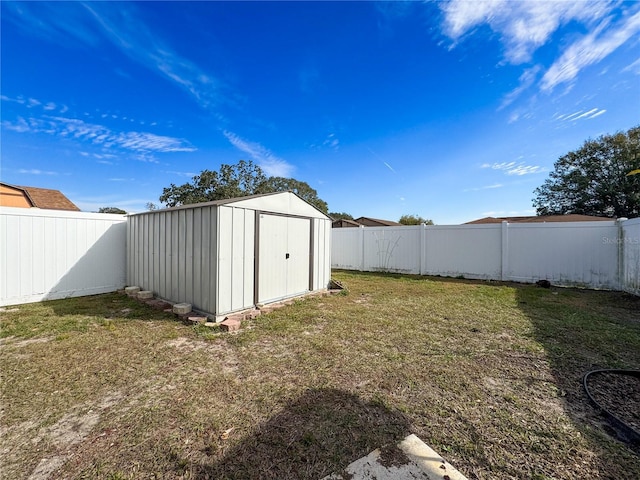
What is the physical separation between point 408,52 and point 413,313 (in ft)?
23.5

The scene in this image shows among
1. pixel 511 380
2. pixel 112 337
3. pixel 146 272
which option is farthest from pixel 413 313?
pixel 146 272

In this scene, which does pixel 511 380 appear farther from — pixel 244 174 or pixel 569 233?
pixel 244 174

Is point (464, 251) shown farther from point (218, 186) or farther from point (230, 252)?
point (218, 186)

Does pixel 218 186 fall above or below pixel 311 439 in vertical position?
above

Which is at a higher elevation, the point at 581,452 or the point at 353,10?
the point at 353,10

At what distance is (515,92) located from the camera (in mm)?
7168

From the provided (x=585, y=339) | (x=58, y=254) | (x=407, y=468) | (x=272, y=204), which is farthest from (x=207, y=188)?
(x=407, y=468)

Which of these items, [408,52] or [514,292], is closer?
[514,292]

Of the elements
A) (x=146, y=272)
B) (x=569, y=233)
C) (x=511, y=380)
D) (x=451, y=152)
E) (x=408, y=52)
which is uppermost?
(x=408, y=52)

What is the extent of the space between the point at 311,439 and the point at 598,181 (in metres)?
27.8

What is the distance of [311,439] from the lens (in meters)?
1.76

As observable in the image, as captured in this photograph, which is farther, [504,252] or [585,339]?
[504,252]

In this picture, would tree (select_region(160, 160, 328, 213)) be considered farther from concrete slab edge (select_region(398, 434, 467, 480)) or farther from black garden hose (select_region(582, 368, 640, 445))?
concrete slab edge (select_region(398, 434, 467, 480))

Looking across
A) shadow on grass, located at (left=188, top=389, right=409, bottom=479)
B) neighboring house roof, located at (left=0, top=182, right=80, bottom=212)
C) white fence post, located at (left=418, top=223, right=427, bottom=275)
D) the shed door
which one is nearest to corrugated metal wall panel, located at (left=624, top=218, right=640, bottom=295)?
white fence post, located at (left=418, top=223, right=427, bottom=275)
